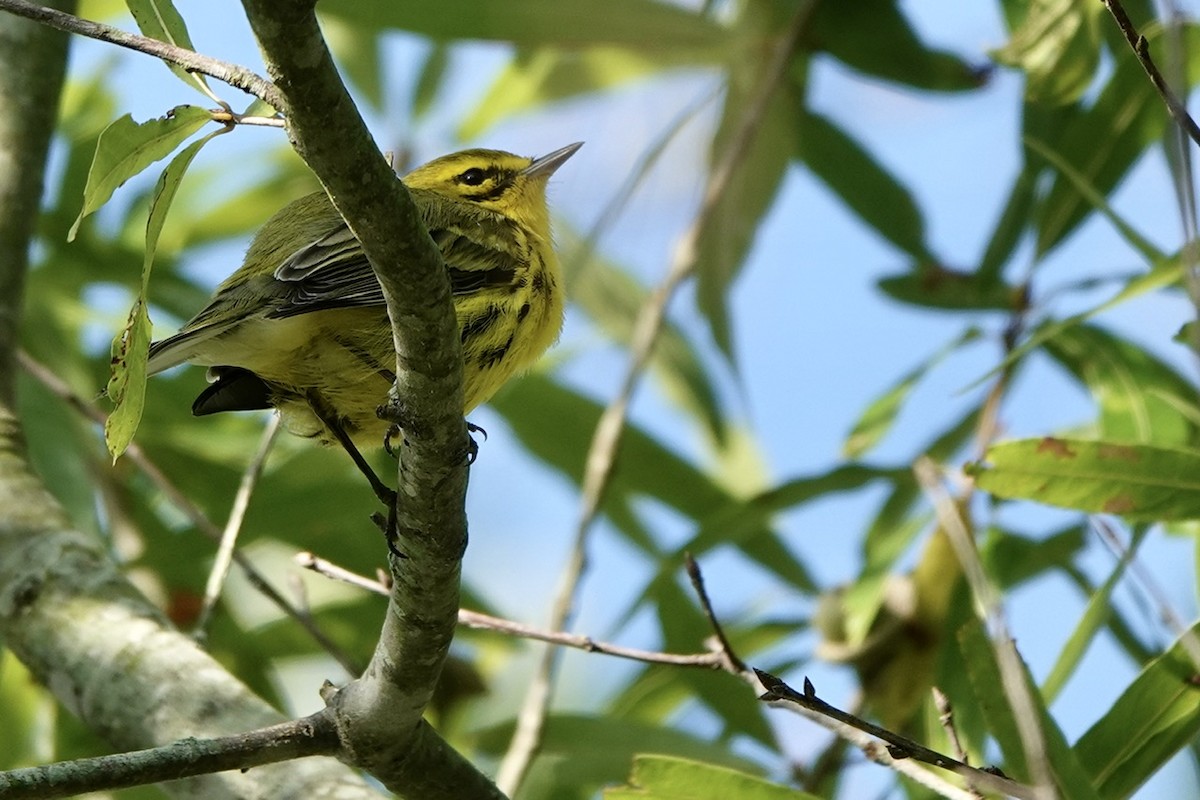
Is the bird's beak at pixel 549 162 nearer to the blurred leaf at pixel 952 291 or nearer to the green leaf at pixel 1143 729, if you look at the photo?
the blurred leaf at pixel 952 291

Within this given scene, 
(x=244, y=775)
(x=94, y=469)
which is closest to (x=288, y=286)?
(x=244, y=775)

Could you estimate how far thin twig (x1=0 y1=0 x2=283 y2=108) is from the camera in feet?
6.10

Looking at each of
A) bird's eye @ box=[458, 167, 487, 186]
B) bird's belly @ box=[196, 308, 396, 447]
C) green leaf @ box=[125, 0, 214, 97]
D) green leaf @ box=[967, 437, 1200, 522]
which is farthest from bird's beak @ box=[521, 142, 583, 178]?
green leaf @ box=[125, 0, 214, 97]

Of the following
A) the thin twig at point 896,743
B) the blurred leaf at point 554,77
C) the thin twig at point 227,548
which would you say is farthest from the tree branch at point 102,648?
the blurred leaf at point 554,77

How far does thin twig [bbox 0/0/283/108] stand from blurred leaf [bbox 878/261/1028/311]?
9.31ft

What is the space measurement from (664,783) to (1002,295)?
2284mm

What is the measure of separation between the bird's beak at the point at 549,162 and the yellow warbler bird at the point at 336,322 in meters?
0.65

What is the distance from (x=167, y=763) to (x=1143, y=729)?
1.77 m

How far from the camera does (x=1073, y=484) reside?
302 centimetres

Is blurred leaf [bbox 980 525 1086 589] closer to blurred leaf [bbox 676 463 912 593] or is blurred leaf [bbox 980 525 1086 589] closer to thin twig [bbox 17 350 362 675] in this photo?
blurred leaf [bbox 676 463 912 593]

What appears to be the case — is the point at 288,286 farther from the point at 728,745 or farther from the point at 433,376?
the point at 728,745

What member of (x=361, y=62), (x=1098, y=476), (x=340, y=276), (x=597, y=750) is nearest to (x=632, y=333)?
(x=361, y=62)

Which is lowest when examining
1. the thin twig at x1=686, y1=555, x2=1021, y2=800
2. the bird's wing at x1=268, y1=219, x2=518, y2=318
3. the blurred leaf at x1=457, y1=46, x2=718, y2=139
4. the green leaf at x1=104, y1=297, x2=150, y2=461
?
the thin twig at x1=686, y1=555, x2=1021, y2=800

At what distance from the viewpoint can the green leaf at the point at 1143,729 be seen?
280 centimetres
